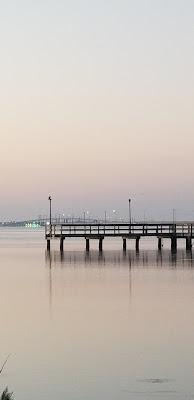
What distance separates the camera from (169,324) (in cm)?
3088

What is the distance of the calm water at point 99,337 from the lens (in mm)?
20042

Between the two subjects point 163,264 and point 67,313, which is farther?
point 163,264

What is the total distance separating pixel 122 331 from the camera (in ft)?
94.4

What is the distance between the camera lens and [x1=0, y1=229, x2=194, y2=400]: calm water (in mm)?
20042

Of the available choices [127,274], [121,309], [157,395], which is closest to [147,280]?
[127,274]

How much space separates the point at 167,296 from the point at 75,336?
13.6 m

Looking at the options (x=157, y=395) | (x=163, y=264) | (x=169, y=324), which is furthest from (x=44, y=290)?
(x=157, y=395)

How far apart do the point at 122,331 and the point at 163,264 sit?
119 ft

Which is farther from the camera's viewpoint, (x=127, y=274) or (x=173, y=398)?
(x=127, y=274)

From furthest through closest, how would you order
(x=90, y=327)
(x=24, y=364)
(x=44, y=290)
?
(x=44, y=290), (x=90, y=327), (x=24, y=364)

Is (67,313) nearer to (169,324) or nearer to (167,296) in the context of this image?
(169,324)

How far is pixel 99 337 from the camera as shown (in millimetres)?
27688

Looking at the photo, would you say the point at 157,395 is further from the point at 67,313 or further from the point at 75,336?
the point at 67,313

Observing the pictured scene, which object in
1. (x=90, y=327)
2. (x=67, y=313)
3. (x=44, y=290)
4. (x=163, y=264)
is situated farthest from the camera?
(x=163, y=264)
